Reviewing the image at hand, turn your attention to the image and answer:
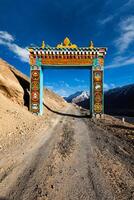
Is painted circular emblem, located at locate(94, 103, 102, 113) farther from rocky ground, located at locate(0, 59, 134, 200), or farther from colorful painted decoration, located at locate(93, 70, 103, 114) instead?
rocky ground, located at locate(0, 59, 134, 200)

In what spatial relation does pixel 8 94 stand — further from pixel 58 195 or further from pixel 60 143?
pixel 58 195

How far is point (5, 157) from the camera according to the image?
9.11 m

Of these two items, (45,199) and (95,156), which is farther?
(95,156)

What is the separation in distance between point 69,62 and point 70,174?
23.7 meters

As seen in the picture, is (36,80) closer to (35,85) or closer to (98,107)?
(35,85)

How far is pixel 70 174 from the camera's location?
7352mm

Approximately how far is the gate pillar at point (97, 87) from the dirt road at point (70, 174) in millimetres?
17554

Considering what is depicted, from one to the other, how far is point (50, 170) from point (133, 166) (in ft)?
11.8

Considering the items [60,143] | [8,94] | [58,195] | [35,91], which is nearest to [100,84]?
[35,91]

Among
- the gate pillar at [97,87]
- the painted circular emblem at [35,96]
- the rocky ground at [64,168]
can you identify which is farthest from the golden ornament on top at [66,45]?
the rocky ground at [64,168]

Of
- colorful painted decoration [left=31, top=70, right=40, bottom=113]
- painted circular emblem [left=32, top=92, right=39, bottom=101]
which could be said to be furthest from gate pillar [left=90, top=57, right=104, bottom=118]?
painted circular emblem [left=32, top=92, right=39, bottom=101]

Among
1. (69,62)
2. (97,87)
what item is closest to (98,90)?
(97,87)

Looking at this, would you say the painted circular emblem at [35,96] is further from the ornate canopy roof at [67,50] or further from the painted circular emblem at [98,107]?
the painted circular emblem at [98,107]

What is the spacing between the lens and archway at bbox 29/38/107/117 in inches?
1131
